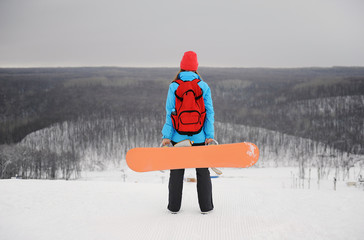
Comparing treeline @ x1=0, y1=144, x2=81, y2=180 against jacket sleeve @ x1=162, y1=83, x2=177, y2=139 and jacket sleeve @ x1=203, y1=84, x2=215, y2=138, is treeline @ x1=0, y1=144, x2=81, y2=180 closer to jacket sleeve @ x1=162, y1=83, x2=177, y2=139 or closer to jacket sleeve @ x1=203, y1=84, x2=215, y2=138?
jacket sleeve @ x1=162, y1=83, x2=177, y2=139

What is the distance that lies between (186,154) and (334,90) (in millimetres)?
53995

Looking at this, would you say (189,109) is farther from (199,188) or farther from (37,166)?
(37,166)

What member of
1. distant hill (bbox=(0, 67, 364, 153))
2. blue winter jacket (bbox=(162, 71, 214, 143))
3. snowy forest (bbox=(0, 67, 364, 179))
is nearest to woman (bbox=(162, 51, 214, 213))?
blue winter jacket (bbox=(162, 71, 214, 143))

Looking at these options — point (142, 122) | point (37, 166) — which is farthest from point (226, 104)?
point (37, 166)

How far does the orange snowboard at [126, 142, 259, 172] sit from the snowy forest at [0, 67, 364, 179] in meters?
6.35

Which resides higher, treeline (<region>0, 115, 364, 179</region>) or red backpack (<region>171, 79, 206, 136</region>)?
red backpack (<region>171, 79, 206, 136</region>)

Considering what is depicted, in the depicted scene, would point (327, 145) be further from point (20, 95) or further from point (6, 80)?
point (6, 80)

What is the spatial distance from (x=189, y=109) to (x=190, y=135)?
0.31 meters

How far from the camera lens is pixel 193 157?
3.09 m

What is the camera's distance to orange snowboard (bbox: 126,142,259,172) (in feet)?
10.2

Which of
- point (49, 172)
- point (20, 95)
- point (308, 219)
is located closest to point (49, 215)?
point (308, 219)

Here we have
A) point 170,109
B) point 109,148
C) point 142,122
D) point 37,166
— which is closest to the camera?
point 170,109

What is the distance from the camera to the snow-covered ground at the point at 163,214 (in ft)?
9.01

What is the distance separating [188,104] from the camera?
3029mm
